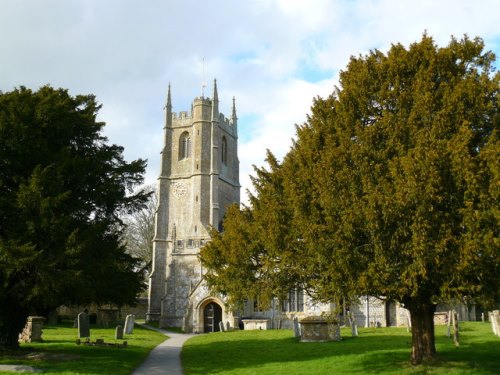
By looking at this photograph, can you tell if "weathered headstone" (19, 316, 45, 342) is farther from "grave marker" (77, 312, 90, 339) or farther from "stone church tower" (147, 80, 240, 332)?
"stone church tower" (147, 80, 240, 332)

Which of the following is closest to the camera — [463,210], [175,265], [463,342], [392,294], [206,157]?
[463,210]

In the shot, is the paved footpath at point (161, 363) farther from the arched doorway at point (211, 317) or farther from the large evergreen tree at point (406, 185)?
the arched doorway at point (211, 317)

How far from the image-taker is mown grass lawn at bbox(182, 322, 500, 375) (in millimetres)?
12539

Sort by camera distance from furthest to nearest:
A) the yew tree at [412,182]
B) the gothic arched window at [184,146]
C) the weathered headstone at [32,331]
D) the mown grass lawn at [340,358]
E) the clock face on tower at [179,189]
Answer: the gothic arched window at [184,146], the clock face on tower at [179,189], the weathered headstone at [32,331], the mown grass lawn at [340,358], the yew tree at [412,182]

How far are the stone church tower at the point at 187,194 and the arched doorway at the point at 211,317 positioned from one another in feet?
15.2

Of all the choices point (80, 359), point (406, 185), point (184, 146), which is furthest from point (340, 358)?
point (184, 146)

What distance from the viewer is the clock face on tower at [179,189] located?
49094 millimetres

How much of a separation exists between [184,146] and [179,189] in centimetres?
487

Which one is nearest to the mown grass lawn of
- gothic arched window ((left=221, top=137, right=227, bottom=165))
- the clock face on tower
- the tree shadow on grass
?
the tree shadow on grass

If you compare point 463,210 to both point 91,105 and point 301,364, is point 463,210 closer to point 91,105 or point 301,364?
point 301,364

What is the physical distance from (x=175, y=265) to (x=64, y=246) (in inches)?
1079

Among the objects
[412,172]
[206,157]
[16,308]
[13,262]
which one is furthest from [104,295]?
[206,157]

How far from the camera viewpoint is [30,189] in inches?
557

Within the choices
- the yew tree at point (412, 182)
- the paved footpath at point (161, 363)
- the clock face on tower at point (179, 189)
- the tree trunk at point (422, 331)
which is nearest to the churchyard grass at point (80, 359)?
the paved footpath at point (161, 363)
